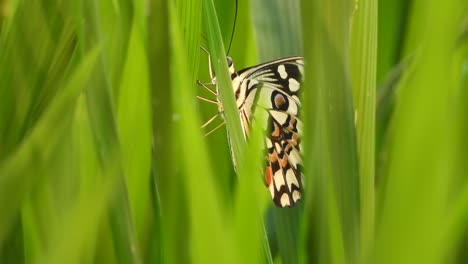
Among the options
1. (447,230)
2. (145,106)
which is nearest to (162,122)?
(145,106)

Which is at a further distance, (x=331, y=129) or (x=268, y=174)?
(x=268, y=174)

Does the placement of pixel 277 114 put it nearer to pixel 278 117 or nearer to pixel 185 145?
pixel 278 117

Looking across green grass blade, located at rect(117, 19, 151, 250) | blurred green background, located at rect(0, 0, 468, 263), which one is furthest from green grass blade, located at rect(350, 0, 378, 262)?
green grass blade, located at rect(117, 19, 151, 250)

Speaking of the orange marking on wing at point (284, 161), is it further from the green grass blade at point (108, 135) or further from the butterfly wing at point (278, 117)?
the green grass blade at point (108, 135)

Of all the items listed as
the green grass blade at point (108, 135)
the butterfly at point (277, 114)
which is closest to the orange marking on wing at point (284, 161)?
the butterfly at point (277, 114)

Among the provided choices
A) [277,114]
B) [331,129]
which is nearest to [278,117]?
[277,114]
